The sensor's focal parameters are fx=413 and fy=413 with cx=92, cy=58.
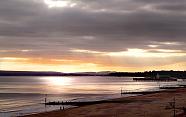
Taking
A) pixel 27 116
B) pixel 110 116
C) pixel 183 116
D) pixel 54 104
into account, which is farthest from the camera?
pixel 54 104

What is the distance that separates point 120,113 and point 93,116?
16.2 feet

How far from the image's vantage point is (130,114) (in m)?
61.7

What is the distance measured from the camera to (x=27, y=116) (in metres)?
64.7

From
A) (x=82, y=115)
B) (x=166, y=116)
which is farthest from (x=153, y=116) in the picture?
(x=82, y=115)

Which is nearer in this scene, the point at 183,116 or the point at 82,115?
the point at 183,116

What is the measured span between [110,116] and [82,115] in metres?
4.97

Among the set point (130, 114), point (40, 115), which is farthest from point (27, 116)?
point (130, 114)

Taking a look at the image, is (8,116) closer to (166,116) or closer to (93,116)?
(93,116)

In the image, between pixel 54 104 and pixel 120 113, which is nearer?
pixel 120 113

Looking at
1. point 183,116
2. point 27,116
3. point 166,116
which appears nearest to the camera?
point 183,116

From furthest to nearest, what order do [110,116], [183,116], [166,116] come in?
1. [110,116]
2. [166,116]
3. [183,116]

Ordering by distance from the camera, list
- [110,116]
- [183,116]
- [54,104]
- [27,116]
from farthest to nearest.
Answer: [54,104] < [27,116] < [110,116] < [183,116]

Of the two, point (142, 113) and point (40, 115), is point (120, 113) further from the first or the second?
point (40, 115)

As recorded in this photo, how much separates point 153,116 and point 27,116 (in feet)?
65.6
